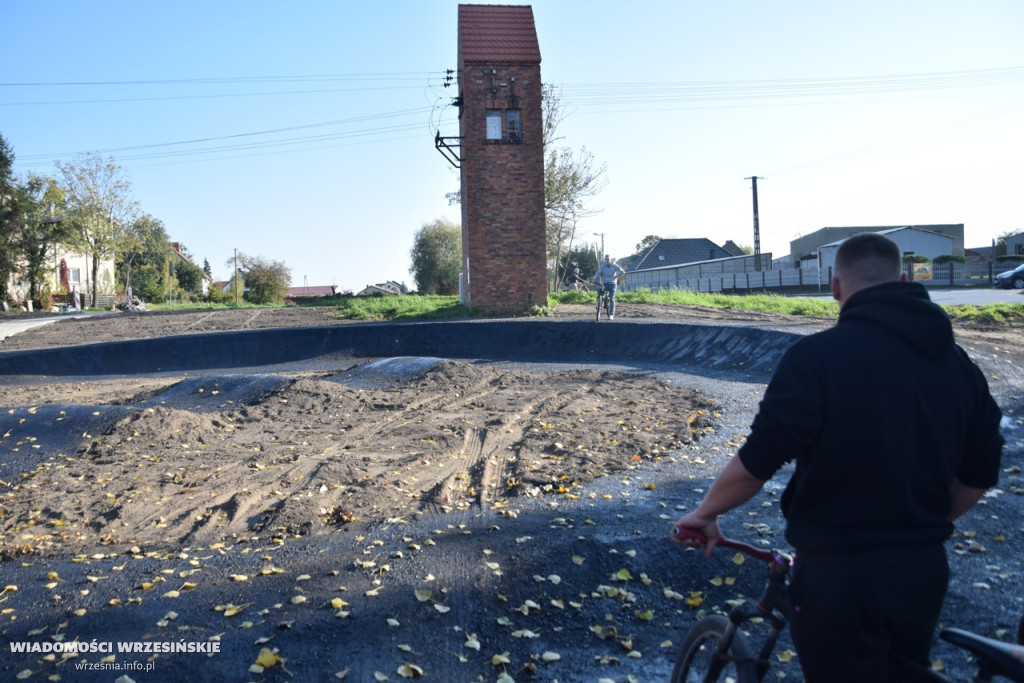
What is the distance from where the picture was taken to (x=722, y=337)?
18266 millimetres

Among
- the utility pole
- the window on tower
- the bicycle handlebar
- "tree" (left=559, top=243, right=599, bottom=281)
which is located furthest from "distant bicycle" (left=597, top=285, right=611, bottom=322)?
"tree" (left=559, top=243, right=599, bottom=281)

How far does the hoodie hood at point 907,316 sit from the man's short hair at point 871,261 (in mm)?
63

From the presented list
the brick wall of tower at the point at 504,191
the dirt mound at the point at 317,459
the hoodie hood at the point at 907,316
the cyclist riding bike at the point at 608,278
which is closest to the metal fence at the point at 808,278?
the brick wall of tower at the point at 504,191

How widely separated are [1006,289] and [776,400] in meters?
37.6

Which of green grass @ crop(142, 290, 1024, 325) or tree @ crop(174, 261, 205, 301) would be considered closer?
green grass @ crop(142, 290, 1024, 325)

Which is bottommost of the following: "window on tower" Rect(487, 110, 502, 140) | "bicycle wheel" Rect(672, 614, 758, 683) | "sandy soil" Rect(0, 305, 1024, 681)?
"sandy soil" Rect(0, 305, 1024, 681)

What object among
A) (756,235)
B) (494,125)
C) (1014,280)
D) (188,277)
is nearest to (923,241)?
(756,235)

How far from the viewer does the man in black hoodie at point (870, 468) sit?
79.2 inches

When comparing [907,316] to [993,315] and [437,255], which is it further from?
[437,255]

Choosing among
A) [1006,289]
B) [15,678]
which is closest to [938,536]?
[15,678]

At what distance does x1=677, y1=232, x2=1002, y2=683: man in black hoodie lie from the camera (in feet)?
6.60

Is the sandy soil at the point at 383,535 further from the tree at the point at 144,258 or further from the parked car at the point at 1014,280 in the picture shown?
the tree at the point at 144,258

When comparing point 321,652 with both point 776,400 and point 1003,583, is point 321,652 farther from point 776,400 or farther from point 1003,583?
point 1003,583

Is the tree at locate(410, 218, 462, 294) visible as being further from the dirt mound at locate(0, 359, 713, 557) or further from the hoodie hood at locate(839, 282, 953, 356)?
the hoodie hood at locate(839, 282, 953, 356)
